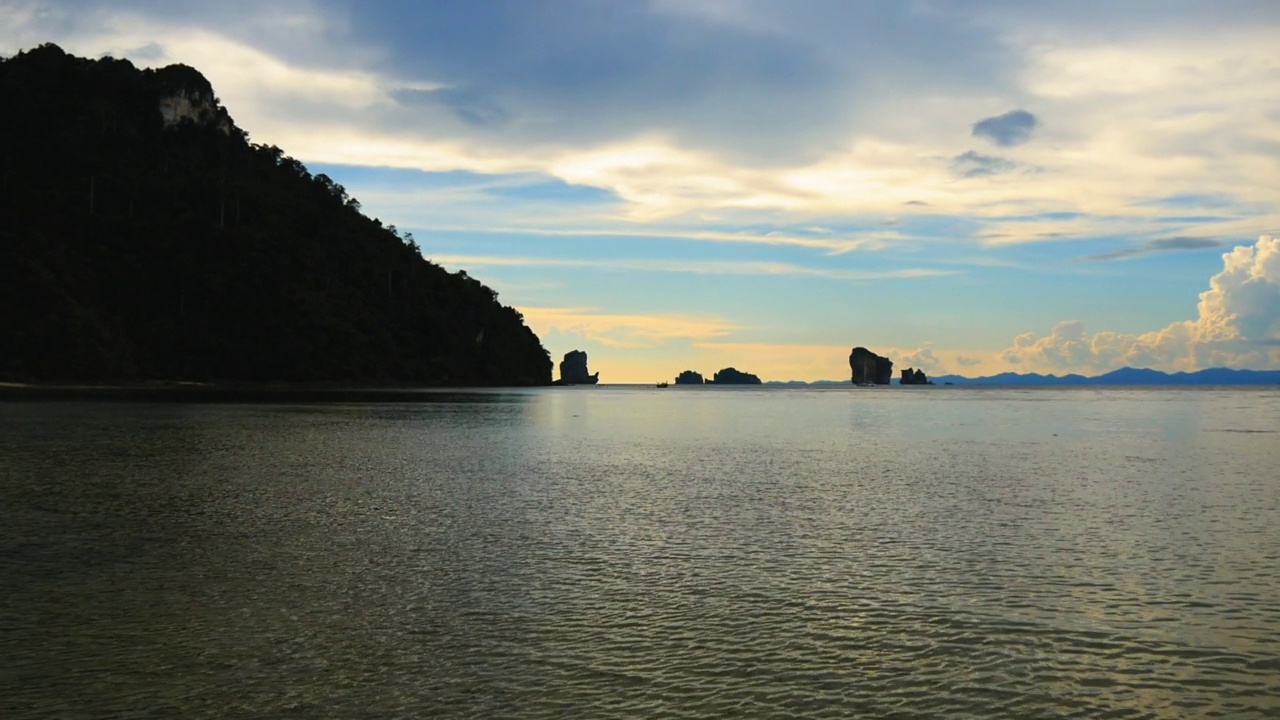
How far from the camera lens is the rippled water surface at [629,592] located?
535 inches

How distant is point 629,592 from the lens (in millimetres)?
20062

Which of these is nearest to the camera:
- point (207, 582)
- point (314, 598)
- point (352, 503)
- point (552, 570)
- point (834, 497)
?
point (314, 598)

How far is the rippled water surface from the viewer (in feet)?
44.6

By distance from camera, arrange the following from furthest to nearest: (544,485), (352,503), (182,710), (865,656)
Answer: (544,485)
(352,503)
(865,656)
(182,710)

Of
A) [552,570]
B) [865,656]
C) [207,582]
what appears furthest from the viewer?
[552,570]

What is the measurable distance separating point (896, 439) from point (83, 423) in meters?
67.8

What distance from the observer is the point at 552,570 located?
22391mm

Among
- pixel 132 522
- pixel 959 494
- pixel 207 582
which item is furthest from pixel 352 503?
pixel 959 494

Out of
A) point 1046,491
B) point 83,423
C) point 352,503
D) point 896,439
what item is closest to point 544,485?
point 352,503

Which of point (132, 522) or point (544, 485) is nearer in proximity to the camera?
point (132, 522)

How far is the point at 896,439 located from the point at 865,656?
200ft

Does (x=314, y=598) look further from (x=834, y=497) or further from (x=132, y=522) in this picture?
(x=834, y=497)

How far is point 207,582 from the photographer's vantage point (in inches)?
815

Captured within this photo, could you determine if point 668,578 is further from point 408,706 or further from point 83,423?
point 83,423
